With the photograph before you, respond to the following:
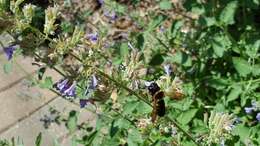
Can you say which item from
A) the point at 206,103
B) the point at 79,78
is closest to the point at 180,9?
the point at 206,103

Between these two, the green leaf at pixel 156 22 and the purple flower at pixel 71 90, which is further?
the green leaf at pixel 156 22

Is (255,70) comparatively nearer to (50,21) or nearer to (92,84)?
(92,84)

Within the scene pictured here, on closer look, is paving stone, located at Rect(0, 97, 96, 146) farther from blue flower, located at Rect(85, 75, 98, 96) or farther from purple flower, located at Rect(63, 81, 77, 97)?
blue flower, located at Rect(85, 75, 98, 96)

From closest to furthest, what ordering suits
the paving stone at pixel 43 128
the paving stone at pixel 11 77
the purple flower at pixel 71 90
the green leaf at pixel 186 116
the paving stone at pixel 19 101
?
the purple flower at pixel 71 90
the green leaf at pixel 186 116
the paving stone at pixel 43 128
the paving stone at pixel 19 101
the paving stone at pixel 11 77

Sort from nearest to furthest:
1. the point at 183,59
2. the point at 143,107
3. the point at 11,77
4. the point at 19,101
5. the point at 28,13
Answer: the point at 28,13
the point at 143,107
the point at 183,59
the point at 19,101
the point at 11,77

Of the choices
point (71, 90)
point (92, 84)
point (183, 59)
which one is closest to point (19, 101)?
point (183, 59)

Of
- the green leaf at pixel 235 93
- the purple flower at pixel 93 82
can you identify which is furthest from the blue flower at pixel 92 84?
the green leaf at pixel 235 93

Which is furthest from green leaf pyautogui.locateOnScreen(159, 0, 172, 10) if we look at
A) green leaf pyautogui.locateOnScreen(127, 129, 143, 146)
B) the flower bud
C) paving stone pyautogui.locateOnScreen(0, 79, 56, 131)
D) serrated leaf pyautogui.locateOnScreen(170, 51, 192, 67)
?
the flower bud

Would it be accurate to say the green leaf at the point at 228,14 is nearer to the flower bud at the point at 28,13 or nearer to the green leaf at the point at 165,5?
the green leaf at the point at 165,5
